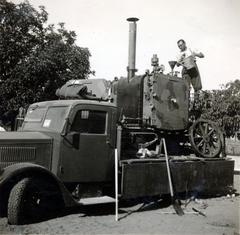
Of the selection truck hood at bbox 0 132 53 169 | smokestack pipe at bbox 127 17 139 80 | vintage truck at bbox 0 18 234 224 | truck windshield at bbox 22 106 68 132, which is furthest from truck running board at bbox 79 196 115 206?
smokestack pipe at bbox 127 17 139 80

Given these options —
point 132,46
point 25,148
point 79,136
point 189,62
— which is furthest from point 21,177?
point 189,62

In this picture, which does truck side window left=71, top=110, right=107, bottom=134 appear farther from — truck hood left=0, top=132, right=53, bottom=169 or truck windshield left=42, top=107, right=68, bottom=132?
truck hood left=0, top=132, right=53, bottom=169

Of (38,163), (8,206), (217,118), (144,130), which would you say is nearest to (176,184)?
(144,130)

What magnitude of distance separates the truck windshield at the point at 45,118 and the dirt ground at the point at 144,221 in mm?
1557

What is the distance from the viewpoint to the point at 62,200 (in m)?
6.89

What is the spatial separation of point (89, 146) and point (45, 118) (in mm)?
989

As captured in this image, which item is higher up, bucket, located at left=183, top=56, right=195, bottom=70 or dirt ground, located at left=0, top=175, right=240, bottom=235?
bucket, located at left=183, top=56, right=195, bottom=70

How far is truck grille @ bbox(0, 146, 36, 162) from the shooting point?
6.63 meters

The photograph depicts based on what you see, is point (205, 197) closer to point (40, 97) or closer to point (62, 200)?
point (62, 200)

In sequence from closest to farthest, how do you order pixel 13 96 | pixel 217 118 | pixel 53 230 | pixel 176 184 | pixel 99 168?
1. pixel 53 230
2. pixel 99 168
3. pixel 176 184
4. pixel 13 96
5. pixel 217 118

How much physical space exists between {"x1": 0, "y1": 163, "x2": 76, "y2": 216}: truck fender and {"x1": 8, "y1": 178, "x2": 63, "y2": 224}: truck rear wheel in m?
0.09

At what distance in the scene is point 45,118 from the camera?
25.1 ft

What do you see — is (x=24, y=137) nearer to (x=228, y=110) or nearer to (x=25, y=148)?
(x=25, y=148)

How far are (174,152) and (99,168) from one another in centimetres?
291
